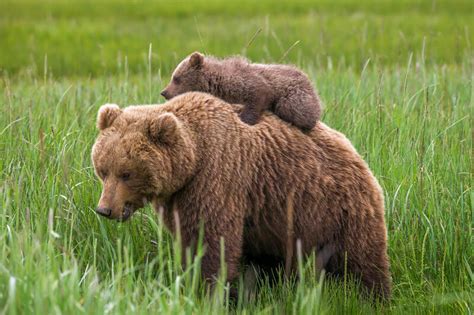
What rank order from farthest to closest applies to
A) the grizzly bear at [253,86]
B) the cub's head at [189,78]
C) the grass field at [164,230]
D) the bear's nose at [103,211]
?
the cub's head at [189,78], the grizzly bear at [253,86], the bear's nose at [103,211], the grass field at [164,230]

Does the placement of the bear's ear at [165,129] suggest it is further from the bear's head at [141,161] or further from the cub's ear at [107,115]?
the cub's ear at [107,115]

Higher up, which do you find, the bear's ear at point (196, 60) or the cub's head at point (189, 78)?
the bear's ear at point (196, 60)

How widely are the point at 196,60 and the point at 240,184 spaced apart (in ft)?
3.88

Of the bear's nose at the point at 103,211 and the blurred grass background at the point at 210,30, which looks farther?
the blurred grass background at the point at 210,30

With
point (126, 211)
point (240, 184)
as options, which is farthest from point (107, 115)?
point (240, 184)

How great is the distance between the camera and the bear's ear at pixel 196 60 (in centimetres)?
524

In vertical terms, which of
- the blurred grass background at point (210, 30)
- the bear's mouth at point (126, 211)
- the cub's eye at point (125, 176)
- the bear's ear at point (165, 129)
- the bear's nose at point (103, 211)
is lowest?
the blurred grass background at point (210, 30)

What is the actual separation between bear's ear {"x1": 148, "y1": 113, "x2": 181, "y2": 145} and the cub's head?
104 centimetres

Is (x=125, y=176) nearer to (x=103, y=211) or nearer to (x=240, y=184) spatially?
(x=103, y=211)

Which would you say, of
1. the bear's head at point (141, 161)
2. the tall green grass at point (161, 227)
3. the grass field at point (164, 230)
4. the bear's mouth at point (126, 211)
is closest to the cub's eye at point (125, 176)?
→ the bear's head at point (141, 161)

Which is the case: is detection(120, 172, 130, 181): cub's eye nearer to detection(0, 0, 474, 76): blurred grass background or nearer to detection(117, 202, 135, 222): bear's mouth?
detection(117, 202, 135, 222): bear's mouth

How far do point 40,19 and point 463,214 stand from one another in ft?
54.3

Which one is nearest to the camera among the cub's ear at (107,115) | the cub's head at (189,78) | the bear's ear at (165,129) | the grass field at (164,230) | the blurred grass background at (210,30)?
the grass field at (164,230)

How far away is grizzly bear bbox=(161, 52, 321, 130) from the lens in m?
4.75
